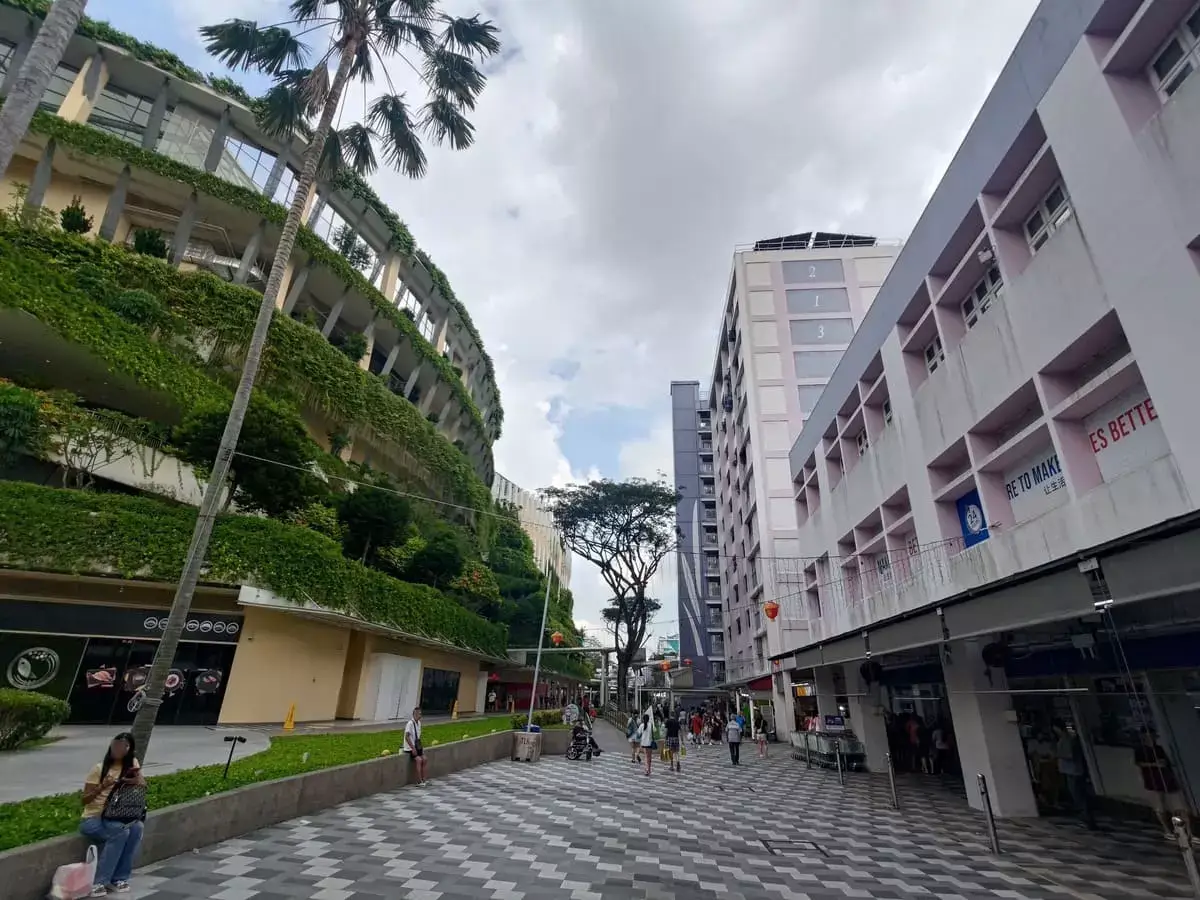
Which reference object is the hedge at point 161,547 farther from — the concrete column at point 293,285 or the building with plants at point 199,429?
the concrete column at point 293,285

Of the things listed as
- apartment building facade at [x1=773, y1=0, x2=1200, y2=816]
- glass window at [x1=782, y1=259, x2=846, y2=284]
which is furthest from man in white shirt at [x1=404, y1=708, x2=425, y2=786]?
glass window at [x1=782, y1=259, x2=846, y2=284]

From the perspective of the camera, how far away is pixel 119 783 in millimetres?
4605

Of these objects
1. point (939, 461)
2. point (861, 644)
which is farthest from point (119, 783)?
point (939, 461)

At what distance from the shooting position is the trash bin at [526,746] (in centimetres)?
1619

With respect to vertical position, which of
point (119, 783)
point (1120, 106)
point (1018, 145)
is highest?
point (1018, 145)

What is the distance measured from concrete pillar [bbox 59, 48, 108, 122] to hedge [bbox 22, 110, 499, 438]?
4.42 feet

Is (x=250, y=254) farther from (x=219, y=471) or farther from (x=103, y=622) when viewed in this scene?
(x=219, y=471)

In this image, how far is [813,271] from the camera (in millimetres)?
34969

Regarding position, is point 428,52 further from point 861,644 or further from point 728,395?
point 728,395

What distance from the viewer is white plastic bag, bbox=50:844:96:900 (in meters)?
4.04

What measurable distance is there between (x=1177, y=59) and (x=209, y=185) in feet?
91.0

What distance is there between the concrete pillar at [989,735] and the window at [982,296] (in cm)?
648

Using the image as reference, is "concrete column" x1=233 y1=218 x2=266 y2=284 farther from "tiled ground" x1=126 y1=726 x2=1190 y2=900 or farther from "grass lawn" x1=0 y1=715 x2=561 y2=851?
"tiled ground" x1=126 y1=726 x2=1190 y2=900

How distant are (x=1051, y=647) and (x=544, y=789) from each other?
9.78 m
